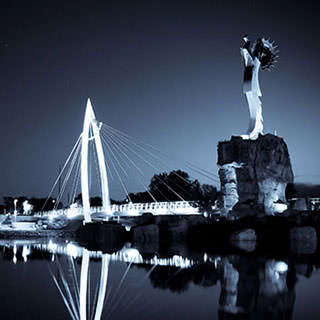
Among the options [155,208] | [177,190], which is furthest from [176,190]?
[155,208]

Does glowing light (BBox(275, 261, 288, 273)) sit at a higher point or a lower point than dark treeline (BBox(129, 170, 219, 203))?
lower

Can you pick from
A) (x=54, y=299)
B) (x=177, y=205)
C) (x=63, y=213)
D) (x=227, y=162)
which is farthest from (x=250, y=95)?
(x=54, y=299)

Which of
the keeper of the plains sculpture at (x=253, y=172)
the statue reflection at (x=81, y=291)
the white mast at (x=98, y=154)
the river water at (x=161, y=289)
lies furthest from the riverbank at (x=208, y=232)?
the statue reflection at (x=81, y=291)

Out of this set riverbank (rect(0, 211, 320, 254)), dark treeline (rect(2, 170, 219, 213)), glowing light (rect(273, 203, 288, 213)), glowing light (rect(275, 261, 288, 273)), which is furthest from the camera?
dark treeline (rect(2, 170, 219, 213))

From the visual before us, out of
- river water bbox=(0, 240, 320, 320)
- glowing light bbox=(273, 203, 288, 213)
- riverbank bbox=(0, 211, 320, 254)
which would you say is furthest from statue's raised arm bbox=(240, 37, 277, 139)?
river water bbox=(0, 240, 320, 320)

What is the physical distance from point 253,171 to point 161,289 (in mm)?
24479

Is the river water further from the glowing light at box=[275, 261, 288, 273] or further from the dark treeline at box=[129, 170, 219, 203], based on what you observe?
the dark treeline at box=[129, 170, 219, 203]

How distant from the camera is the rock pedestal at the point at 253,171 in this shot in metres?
33.5

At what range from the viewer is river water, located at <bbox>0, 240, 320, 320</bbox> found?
7875 mm

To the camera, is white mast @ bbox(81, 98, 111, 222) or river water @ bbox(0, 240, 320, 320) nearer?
river water @ bbox(0, 240, 320, 320)

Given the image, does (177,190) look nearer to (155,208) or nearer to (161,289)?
(155,208)

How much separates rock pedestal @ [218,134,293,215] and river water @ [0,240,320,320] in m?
17.2

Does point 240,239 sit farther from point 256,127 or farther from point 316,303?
point 316,303

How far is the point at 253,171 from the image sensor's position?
33750 mm
